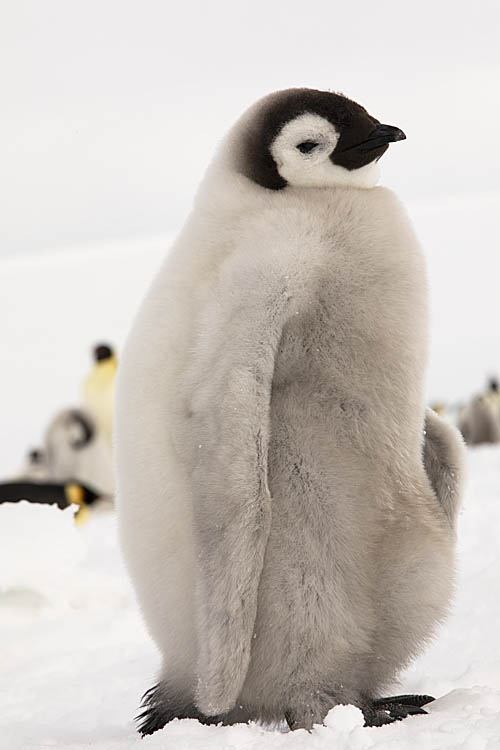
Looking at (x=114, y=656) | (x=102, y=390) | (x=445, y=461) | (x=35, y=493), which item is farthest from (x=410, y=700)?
(x=102, y=390)

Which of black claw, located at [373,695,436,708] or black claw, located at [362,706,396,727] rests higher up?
black claw, located at [362,706,396,727]

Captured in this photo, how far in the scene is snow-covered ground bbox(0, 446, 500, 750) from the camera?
1920 millimetres

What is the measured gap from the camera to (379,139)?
225 cm

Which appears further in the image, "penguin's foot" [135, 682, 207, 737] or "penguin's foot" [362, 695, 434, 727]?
"penguin's foot" [135, 682, 207, 737]

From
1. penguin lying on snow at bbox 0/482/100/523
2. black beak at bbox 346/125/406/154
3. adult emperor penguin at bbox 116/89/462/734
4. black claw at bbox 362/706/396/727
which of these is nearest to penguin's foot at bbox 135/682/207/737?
adult emperor penguin at bbox 116/89/462/734

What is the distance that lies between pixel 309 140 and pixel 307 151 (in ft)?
0.08

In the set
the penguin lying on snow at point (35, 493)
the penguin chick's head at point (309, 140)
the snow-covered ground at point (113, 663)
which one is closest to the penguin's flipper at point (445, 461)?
the snow-covered ground at point (113, 663)

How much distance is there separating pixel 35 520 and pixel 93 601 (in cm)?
40

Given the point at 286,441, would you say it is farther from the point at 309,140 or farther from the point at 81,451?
the point at 81,451

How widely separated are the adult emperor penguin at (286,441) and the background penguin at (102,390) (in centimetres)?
892

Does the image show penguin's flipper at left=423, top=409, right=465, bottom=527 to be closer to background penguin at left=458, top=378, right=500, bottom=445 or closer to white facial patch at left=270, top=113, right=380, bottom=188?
white facial patch at left=270, top=113, right=380, bottom=188

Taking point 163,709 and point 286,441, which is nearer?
point 286,441

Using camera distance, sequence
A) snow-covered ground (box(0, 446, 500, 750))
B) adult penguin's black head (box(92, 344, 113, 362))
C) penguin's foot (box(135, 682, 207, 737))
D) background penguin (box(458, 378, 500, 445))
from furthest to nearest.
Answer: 1. background penguin (box(458, 378, 500, 445))
2. adult penguin's black head (box(92, 344, 113, 362))
3. penguin's foot (box(135, 682, 207, 737))
4. snow-covered ground (box(0, 446, 500, 750))

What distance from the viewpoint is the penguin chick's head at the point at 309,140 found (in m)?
2.22
